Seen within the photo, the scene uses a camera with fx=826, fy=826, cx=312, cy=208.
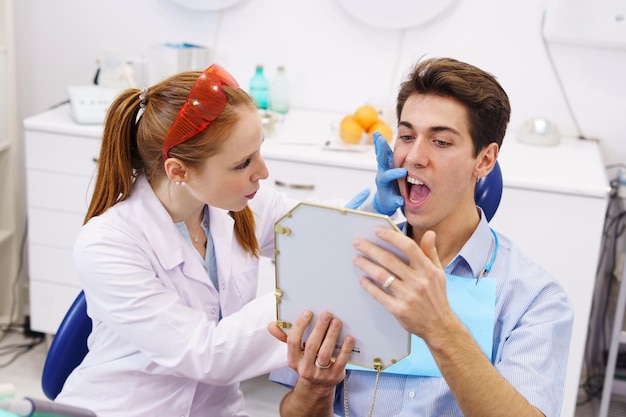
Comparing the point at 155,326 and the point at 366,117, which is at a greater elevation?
the point at 366,117

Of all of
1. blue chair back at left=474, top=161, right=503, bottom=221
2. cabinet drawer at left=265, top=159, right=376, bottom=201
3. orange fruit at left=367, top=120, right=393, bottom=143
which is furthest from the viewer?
orange fruit at left=367, top=120, right=393, bottom=143

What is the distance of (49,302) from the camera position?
2.98m

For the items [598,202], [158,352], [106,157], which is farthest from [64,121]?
[598,202]

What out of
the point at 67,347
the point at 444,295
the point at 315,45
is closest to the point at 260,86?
the point at 315,45

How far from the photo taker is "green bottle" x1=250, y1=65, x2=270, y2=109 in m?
2.98

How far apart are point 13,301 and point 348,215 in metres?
2.57

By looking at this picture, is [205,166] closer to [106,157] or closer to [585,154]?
[106,157]

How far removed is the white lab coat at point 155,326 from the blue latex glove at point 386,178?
30cm

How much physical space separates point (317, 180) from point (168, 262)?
109cm

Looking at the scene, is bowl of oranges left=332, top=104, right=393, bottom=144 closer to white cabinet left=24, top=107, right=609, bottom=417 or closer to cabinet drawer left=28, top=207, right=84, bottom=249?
white cabinet left=24, top=107, right=609, bottom=417

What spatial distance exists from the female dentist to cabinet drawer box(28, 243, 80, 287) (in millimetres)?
1355

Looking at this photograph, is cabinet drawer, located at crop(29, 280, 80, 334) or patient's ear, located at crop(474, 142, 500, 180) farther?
cabinet drawer, located at crop(29, 280, 80, 334)

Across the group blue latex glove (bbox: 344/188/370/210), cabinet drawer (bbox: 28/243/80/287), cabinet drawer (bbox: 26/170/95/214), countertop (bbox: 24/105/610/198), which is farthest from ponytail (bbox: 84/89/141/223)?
cabinet drawer (bbox: 28/243/80/287)

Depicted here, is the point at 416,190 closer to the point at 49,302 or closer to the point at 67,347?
the point at 67,347
